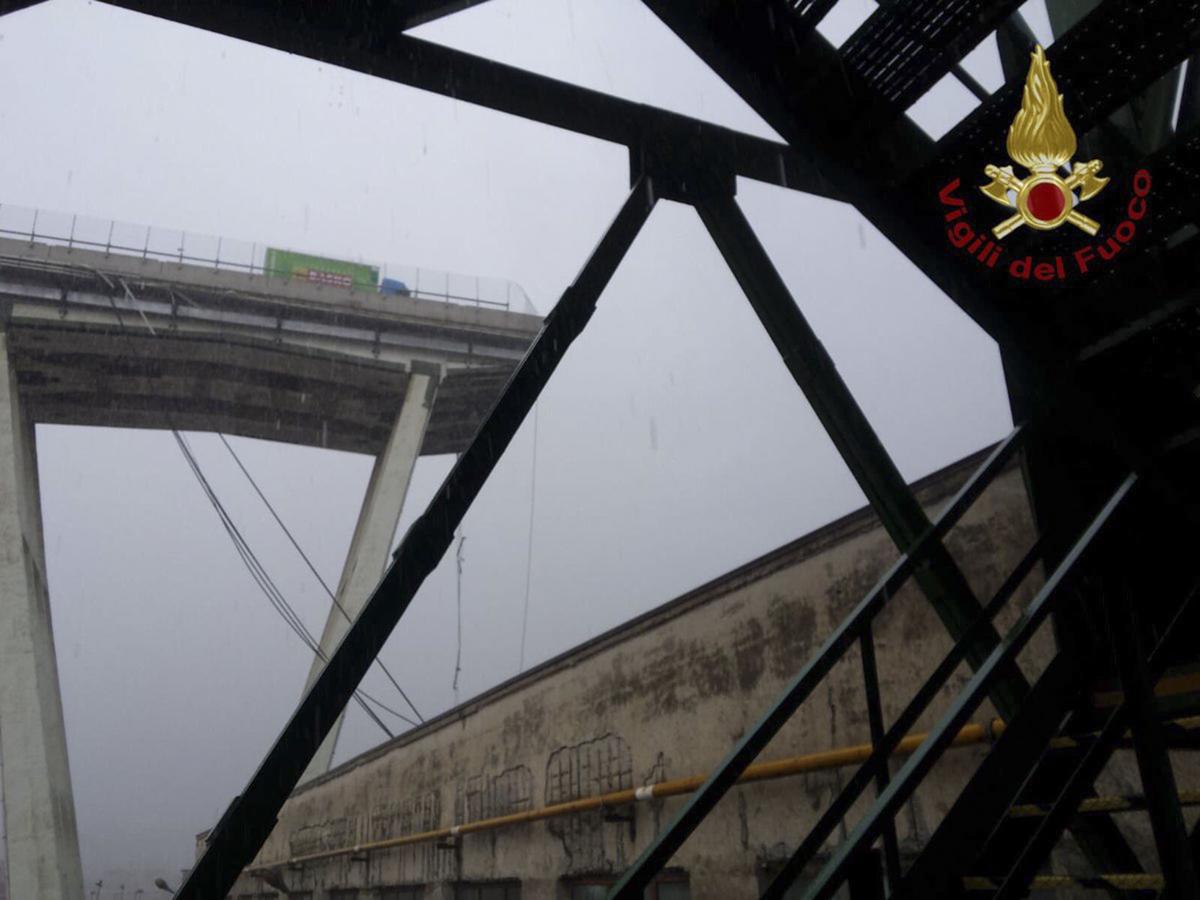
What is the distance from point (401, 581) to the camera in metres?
2.40

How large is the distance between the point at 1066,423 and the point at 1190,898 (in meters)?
2.04

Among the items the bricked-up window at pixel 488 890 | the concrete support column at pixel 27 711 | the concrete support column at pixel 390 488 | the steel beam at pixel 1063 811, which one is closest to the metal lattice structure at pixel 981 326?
the steel beam at pixel 1063 811

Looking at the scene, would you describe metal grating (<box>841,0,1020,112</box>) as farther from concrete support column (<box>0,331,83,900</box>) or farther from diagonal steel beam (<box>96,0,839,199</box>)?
concrete support column (<box>0,331,83,900</box>)

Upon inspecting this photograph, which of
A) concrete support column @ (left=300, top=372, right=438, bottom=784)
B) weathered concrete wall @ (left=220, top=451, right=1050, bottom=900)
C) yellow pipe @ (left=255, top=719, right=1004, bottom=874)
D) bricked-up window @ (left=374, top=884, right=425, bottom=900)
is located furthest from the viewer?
concrete support column @ (left=300, top=372, right=438, bottom=784)

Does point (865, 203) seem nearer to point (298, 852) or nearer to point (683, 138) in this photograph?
point (683, 138)

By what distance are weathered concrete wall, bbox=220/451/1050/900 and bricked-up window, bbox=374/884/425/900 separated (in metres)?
0.21

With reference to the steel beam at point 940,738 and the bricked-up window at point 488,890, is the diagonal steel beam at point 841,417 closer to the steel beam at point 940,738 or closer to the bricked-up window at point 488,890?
the steel beam at point 940,738

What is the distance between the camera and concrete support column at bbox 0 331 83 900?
19.2 metres

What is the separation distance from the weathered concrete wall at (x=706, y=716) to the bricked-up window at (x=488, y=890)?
11 cm

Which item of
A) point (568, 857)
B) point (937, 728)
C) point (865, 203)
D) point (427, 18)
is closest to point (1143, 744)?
point (937, 728)

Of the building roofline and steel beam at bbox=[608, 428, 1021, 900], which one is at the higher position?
the building roofline

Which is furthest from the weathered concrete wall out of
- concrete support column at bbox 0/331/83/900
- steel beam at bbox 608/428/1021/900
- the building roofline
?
concrete support column at bbox 0/331/83/900

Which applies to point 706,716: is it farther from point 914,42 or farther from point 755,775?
point 914,42

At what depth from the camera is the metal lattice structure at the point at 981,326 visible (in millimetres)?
2623
